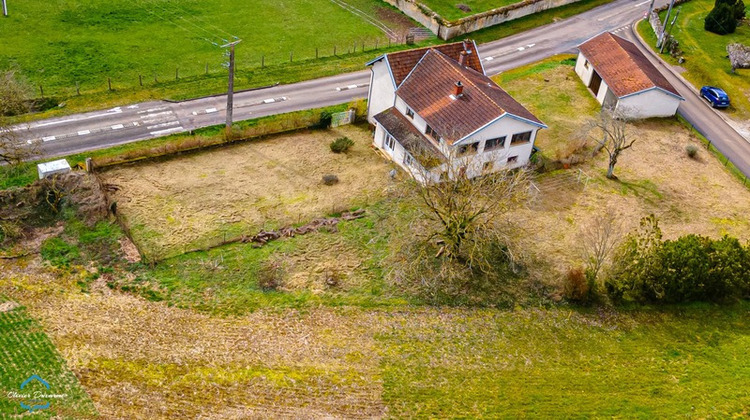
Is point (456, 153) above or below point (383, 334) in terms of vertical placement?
above

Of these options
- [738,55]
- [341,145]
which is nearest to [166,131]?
[341,145]

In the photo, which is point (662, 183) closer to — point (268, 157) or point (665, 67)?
point (665, 67)

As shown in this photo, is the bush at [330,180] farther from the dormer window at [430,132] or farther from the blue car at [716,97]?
the blue car at [716,97]

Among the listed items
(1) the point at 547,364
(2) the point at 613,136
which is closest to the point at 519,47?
(2) the point at 613,136

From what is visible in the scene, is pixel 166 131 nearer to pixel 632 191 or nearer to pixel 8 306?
pixel 8 306

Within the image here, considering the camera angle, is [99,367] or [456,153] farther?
[456,153]

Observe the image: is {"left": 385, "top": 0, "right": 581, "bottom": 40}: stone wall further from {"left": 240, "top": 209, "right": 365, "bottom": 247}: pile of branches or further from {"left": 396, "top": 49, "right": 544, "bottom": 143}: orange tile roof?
{"left": 240, "top": 209, "right": 365, "bottom": 247}: pile of branches

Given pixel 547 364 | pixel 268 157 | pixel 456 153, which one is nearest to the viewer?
pixel 547 364

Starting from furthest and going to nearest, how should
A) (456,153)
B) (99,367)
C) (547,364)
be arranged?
(456,153)
(547,364)
(99,367)
